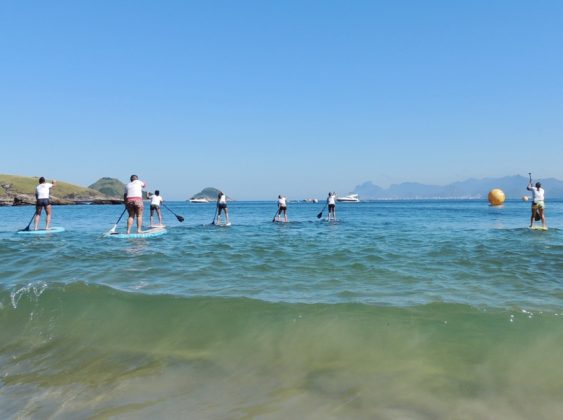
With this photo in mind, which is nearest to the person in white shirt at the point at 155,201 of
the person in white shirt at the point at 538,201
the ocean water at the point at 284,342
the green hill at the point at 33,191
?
the ocean water at the point at 284,342

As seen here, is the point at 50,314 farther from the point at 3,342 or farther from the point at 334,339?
the point at 334,339

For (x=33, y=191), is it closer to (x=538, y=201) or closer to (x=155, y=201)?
(x=155, y=201)

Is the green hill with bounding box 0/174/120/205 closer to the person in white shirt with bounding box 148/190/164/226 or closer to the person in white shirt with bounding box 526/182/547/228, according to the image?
the person in white shirt with bounding box 148/190/164/226

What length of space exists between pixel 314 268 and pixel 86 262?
19.9 feet

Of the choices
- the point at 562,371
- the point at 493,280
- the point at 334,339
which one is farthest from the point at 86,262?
the point at 562,371

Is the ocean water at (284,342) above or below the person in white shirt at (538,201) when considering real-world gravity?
below

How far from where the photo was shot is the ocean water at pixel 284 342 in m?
3.81

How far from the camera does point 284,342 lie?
17.2ft

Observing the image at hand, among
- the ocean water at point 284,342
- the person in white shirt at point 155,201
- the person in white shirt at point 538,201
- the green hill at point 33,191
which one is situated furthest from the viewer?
the green hill at point 33,191

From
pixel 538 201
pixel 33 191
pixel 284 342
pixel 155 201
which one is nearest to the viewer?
pixel 284 342

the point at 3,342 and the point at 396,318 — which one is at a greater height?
the point at 396,318

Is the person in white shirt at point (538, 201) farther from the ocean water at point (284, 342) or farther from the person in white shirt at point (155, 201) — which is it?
the person in white shirt at point (155, 201)

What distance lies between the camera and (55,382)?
438 centimetres

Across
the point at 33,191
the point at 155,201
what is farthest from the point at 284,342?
the point at 33,191
